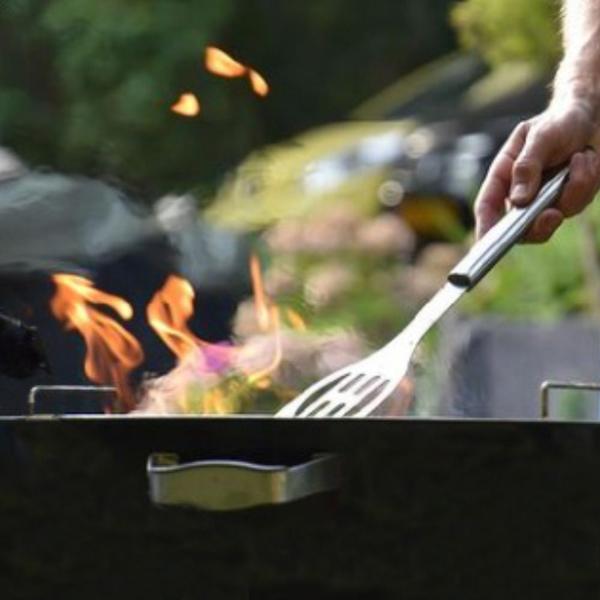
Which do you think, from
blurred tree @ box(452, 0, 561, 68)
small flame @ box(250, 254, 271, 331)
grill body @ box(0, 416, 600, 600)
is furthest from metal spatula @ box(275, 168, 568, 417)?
blurred tree @ box(452, 0, 561, 68)

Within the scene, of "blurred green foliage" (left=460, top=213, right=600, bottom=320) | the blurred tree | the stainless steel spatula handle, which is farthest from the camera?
the blurred tree

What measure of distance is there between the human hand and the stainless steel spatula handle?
0.05 ft

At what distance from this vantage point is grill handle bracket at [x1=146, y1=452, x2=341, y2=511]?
2.70m

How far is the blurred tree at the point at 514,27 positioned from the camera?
33.9 feet

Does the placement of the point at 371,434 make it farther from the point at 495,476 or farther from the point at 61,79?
the point at 61,79

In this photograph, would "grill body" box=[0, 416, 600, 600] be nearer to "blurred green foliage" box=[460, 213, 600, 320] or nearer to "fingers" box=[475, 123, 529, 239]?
"fingers" box=[475, 123, 529, 239]

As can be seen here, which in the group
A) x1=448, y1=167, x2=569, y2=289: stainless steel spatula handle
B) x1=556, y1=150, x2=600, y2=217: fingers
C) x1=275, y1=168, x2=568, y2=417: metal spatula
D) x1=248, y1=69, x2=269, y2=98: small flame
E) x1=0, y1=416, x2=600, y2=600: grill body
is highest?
x1=248, y1=69, x2=269, y2=98: small flame

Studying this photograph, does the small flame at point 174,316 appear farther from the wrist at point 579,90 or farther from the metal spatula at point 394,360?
the wrist at point 579,90

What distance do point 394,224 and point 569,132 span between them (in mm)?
8124

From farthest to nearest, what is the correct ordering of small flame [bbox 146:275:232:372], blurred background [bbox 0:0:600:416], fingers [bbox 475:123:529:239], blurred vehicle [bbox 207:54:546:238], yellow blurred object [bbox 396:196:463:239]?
blurred vehicle [bbox 207:54:546:238]
yellow blurred object [bbox 396:196:463:239]
blurred background [bbox 0:0:600:416]
small flame [bbox 146:275:232:372]
fingers [bbox 475:123:529:239]

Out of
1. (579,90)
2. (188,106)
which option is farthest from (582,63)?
(188,106)

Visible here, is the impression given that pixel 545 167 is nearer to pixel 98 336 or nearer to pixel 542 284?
pixel 98 336

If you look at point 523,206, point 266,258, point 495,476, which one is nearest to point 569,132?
point 523,206

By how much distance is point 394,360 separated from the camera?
10.6ft
